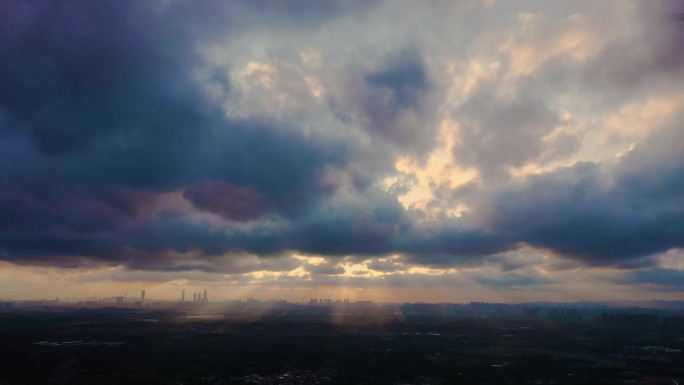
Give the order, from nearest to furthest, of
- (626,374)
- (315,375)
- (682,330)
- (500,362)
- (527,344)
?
(315,375) → (626,374) → (500,362) → (527,344) → (682,330)

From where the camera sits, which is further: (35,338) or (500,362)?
(35,338)

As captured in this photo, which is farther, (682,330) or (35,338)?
(682,330)

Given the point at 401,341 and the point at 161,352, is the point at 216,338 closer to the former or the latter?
the point at 161,352

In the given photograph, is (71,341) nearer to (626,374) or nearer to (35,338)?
(35,338)

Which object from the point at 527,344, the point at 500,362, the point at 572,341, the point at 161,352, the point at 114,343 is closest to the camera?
the point at 500,362

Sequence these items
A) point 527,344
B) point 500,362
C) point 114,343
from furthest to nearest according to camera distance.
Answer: point 527,344
point 114,343
point 500,362

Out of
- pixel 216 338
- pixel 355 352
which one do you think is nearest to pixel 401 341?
pixel 355 352

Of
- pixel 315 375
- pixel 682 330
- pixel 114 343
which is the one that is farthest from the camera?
pixel 682 330

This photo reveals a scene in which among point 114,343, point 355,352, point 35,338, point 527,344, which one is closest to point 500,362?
point 355,352
